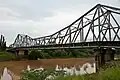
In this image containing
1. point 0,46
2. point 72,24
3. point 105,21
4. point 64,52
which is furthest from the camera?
point 0,46

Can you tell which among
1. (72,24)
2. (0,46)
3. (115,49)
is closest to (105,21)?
(72,24)

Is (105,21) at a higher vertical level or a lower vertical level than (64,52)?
higher

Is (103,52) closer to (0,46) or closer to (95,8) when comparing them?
(95,8)

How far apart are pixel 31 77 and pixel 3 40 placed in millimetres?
103007

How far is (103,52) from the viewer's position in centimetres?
4456

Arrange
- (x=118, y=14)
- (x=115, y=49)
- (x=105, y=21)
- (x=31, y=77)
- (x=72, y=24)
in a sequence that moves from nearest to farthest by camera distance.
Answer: (x=31, y=77), (x=115, y=49), (x=118, y=14), (x=105, y=21), (x=72, y=24)

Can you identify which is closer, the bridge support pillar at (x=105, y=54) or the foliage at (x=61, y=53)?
the bridge support pillar at (x=105, y=54)

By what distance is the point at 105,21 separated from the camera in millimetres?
59812

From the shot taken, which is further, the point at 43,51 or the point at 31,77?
the point at 43,51

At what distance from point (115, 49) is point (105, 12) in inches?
727

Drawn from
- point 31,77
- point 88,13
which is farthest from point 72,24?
point 31,77

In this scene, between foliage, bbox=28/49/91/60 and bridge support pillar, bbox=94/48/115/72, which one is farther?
foliage, bbox=28/49/91/60

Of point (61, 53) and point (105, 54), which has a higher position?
point (105, 54)

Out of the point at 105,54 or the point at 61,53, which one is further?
the point at 61,53
